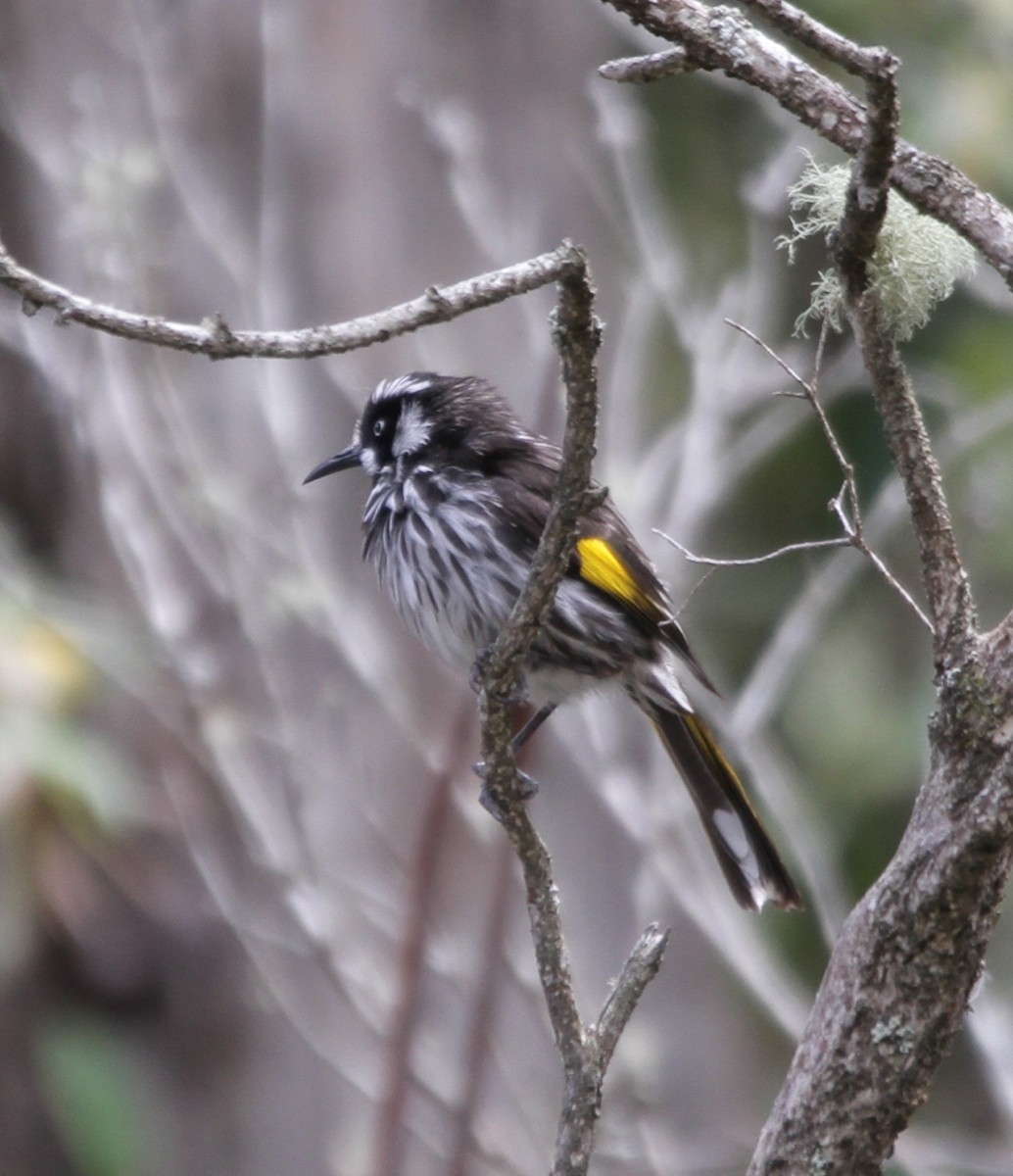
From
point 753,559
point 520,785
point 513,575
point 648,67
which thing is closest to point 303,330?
point 648,67

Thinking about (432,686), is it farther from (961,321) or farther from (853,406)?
(961,321)

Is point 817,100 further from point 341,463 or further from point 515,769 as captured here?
point 341,463

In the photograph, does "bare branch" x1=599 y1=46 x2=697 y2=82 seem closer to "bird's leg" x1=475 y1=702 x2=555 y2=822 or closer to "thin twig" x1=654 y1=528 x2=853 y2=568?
"thin twig" x1=654 y1=528 x2=853 y2=568

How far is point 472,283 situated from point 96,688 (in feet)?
11.2

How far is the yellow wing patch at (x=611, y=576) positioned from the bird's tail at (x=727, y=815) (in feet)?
0.88

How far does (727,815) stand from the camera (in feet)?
12.4

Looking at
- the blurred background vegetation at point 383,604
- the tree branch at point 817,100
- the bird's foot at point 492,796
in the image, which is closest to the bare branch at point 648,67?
the tree branch at point 817,100

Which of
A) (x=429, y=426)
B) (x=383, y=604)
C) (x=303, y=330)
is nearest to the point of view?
(x=303, y=330)

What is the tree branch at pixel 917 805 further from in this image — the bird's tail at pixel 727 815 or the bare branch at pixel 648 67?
the bird's tail at pixel 727 815

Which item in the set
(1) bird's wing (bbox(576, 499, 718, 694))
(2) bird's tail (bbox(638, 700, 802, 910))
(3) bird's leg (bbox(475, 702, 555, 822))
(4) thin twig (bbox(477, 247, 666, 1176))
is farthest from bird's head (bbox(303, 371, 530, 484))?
(4) thin twig (bbox(477, 247, 666, 1176))

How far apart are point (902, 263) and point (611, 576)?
1641 mm

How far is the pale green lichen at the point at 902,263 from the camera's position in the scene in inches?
84.3

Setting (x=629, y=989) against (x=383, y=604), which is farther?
(x=383, y=604)

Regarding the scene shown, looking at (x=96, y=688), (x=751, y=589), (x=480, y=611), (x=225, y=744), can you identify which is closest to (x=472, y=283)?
(x=480, y=611)
